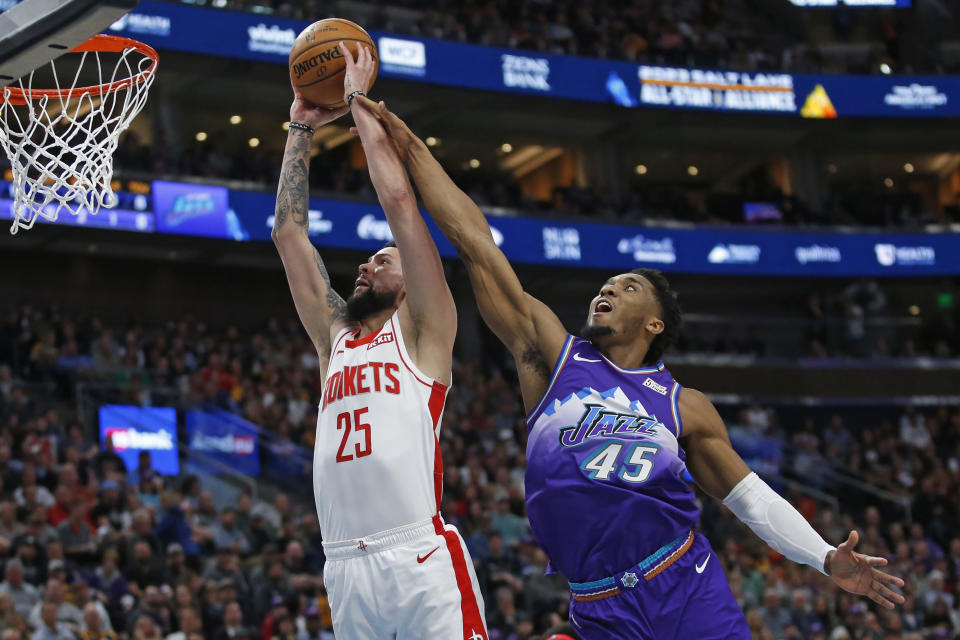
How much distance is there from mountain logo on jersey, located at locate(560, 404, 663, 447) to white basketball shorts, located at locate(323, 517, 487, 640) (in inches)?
23.4

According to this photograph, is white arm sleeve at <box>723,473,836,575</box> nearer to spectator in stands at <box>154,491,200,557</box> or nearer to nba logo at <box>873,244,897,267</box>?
spectator in stands at <box>154,491,200,557</box>

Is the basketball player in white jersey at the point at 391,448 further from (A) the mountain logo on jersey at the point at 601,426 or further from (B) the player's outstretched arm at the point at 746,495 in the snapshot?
(B) the player's outstretched arm at the point at 746,495

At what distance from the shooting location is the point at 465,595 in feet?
12.9

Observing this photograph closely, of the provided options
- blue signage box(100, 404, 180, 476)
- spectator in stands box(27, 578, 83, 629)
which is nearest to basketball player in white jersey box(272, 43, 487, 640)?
spectator in stands box(27, 578, 83, 629)

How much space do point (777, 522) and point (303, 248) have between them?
2099 mm

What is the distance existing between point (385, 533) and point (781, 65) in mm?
23140

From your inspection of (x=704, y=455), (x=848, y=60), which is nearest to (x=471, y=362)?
(x=848, y=60)

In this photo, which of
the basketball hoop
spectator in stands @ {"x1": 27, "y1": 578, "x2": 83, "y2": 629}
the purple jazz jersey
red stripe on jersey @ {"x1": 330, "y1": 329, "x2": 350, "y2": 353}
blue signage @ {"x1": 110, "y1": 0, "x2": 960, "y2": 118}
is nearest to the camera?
the purple jazz jersey

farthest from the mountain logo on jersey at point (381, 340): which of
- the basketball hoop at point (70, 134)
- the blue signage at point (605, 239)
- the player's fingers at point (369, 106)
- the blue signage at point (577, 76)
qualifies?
the blue signage at point (577, 76)

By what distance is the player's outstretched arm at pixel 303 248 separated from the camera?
4551 mm

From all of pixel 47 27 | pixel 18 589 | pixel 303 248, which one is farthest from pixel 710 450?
pixel 18 589

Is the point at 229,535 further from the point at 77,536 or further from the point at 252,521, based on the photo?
the point at 77,536

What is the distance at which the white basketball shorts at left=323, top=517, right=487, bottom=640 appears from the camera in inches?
151

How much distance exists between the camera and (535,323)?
450 centimetres
